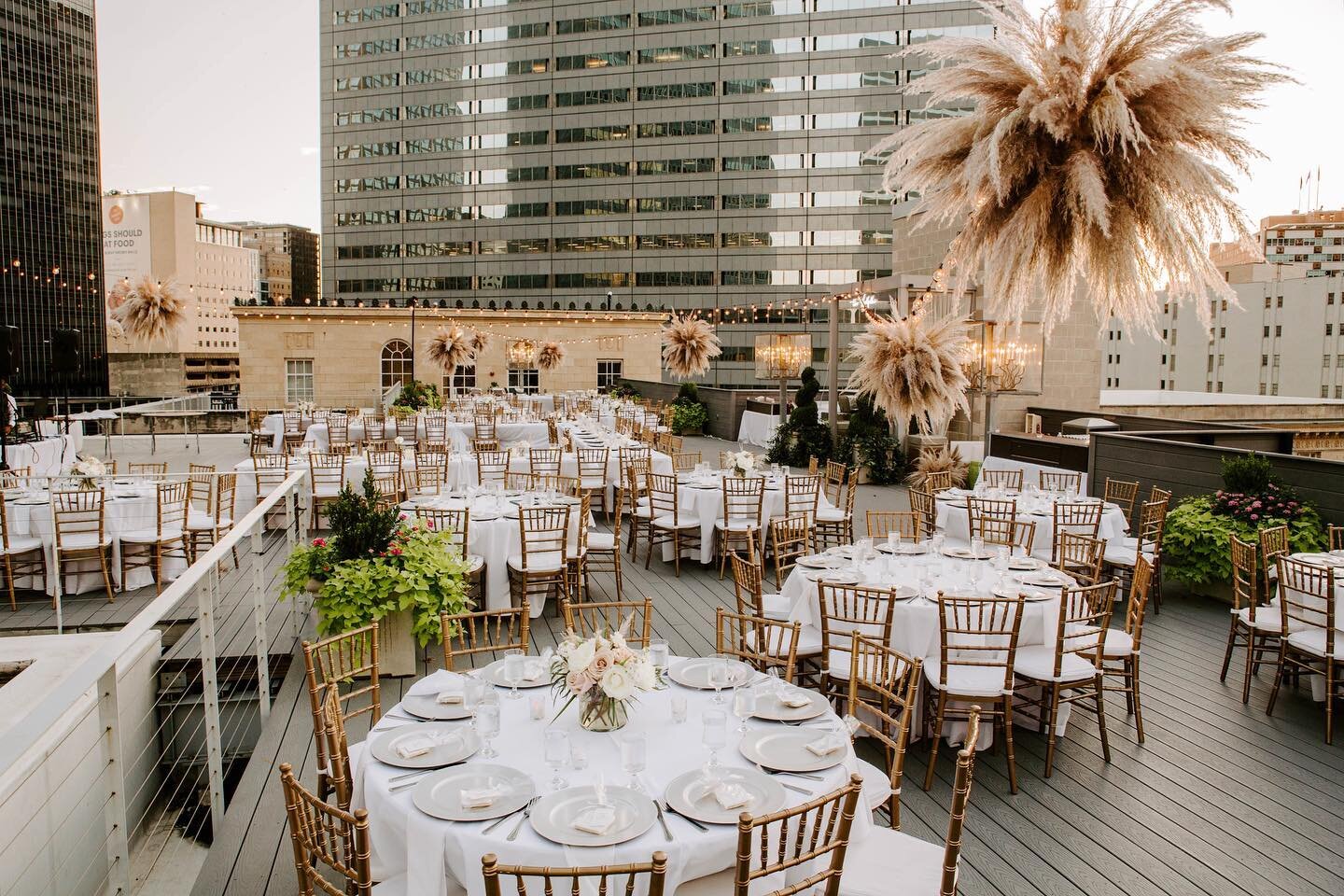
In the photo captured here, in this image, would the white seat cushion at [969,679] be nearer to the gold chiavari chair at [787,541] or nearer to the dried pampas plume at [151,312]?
the gold chiavari chair at [787,541]

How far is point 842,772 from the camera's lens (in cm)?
279

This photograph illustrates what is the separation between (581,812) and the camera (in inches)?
95.9

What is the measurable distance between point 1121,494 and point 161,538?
9570mm

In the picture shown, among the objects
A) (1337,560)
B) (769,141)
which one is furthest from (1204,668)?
(769,141)

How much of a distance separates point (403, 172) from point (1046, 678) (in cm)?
5881

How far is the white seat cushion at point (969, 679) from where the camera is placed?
4.29m

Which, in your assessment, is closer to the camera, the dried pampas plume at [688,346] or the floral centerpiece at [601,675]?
the floral centerpiece at [601,675]

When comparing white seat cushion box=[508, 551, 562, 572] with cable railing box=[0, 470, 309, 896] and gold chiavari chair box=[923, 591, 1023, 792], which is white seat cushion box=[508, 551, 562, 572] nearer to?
cable railing box=[0, 470, 309, 896]

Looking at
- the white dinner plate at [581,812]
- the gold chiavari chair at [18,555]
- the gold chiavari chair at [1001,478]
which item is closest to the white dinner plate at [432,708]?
the white dinner plate at [581,812]

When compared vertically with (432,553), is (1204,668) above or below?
below

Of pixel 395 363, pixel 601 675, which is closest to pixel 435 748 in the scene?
pixel 601 675

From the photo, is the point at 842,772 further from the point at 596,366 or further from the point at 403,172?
the point at 403,172

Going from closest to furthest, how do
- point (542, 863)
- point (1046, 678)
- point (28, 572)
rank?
point (542, 863)
point (1046, 678)
point (28, 572)

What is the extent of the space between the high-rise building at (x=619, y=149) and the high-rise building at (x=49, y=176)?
26.7 metres
